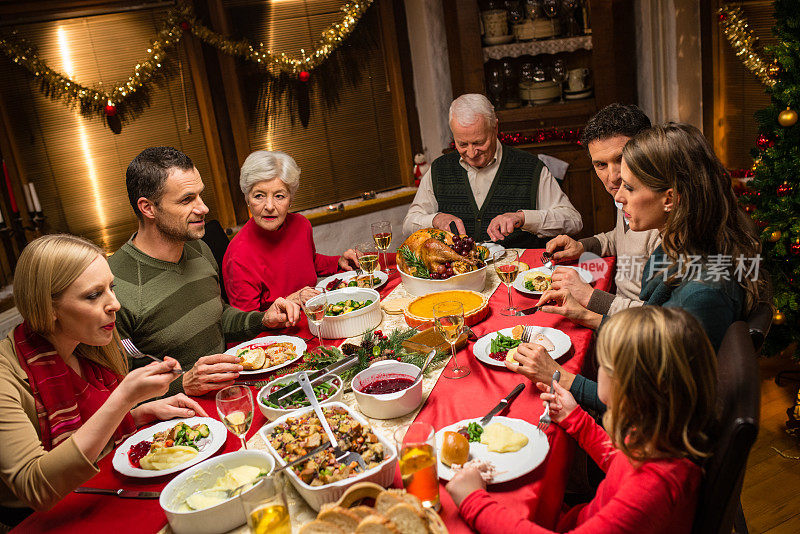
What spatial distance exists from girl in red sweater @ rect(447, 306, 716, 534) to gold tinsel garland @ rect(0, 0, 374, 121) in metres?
3.95

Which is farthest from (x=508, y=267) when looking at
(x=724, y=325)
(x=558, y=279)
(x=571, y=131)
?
(x=571, y=131)

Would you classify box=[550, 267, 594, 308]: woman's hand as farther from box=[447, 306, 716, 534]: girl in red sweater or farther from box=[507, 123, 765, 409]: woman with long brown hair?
box=[447, 306, 716, 534]: girl in red sweater

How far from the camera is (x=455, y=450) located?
1541 millimetres

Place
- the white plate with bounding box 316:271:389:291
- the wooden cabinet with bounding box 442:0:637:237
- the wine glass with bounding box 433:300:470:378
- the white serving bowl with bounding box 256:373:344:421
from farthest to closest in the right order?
the wooden cabinet with bounding box 442:0:637:237
the white plate with bounding box 316:271:389:291
the wine glass with bounding box 433:300:470:378
the white serving bowl with bounding box 256:373:344:421

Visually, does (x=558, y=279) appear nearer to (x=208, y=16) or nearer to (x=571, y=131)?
(x=571, y=131)

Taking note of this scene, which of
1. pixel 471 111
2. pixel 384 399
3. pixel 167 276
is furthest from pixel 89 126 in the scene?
pixel 384 399

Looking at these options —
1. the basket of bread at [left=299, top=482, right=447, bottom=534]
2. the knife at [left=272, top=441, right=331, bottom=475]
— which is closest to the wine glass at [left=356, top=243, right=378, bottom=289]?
the knife at [left=272, top=441, right=331, bottom=475]

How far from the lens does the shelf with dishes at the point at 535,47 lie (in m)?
4.70

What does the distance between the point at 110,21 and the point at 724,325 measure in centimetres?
429

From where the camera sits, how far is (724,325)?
67.9 inches

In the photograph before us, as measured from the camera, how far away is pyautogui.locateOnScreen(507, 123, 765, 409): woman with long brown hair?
180cm

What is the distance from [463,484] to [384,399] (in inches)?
16.0

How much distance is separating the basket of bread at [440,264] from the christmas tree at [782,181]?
142 cm

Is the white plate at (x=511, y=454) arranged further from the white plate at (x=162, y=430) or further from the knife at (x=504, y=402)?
the white plate at (x=162, y=430)
